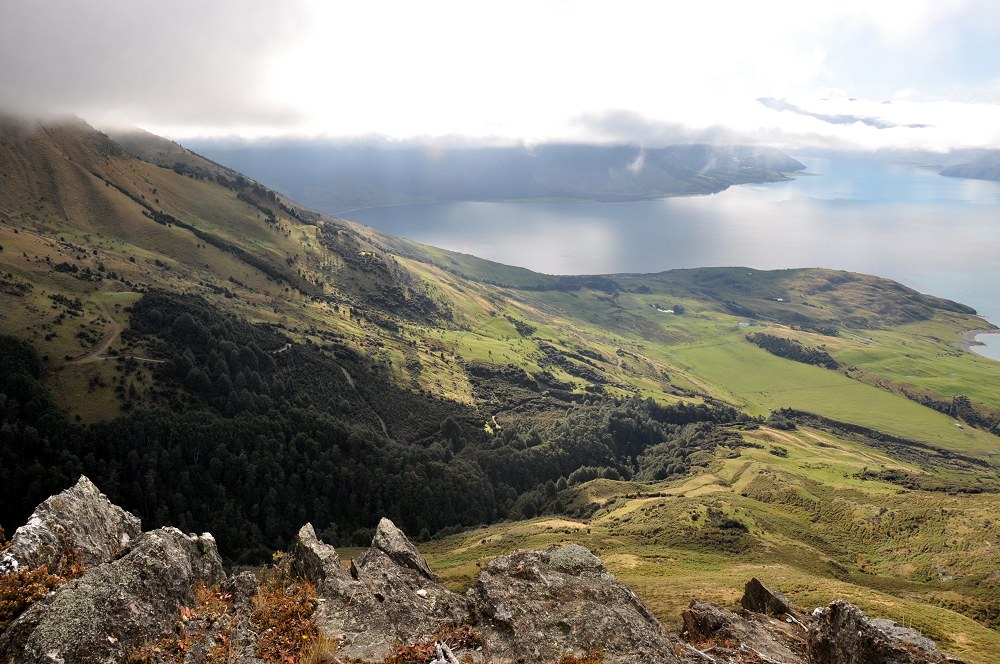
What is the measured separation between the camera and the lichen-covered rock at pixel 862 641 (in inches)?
711

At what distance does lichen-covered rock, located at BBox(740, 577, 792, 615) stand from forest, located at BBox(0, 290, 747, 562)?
290 ft

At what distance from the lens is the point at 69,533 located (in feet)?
64.1

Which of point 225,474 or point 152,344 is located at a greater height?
point 152,344

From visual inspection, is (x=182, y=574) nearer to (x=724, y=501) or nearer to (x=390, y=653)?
(x=390, y=653)

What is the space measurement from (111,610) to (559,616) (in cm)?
1485

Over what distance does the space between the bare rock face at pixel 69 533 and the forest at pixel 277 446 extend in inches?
3163

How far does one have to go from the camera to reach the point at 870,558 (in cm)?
7281

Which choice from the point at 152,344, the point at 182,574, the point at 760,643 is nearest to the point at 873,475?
the point at 760,643

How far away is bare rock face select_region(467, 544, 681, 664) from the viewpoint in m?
18.4

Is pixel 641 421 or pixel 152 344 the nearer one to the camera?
pixel 152 344

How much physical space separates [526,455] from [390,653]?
134049mm

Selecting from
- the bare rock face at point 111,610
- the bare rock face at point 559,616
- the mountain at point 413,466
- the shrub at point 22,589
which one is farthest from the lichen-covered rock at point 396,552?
the mountain at point 413,466

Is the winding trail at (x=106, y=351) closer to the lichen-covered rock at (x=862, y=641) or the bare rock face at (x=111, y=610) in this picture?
the bare rock face at (x=111, y=610)

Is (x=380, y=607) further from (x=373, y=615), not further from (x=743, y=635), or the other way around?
(x=743, y=635)
